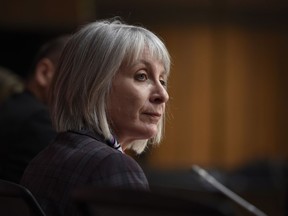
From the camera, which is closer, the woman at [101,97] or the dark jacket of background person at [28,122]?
the woman at [101,97]

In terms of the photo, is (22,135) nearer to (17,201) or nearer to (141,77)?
(141,77)

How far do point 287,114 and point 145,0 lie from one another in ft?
7.59

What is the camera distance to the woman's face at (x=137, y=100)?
2057 millimetres

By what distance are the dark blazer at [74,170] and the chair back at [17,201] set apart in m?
0.14

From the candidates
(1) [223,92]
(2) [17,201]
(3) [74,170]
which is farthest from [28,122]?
(1) [223,92]

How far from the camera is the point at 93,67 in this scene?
6.64 feet

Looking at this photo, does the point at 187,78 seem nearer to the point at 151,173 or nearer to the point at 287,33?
the point at 287,33

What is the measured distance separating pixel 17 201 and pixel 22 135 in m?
1.56

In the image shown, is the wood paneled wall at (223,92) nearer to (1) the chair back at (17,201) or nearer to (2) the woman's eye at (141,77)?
(2) the woman's eye at (141,77)

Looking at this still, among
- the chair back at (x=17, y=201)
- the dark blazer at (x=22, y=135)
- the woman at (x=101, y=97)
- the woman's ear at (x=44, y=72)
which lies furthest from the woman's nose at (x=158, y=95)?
the woman's ear at (x=44, y=72)

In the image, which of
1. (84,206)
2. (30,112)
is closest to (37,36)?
(30,112)

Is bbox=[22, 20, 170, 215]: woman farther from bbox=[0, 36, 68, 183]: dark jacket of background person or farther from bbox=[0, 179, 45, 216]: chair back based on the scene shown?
bbox=[0, 36, 68, 183]: dark jacket of background person

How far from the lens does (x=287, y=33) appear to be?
28.2 ft

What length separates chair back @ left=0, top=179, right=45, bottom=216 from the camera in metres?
1.67
